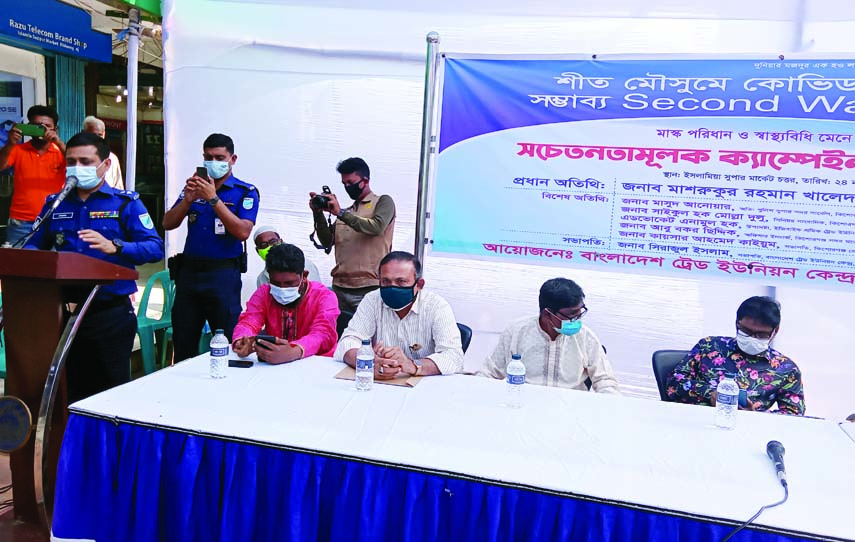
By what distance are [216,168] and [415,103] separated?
1334 millimetres

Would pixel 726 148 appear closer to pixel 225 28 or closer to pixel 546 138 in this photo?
pixel 546 138

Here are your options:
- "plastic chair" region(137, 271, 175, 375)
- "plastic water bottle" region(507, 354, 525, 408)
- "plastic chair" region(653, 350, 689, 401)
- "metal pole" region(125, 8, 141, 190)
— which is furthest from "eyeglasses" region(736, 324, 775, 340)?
"metal pole" region(125, 8, 141, 190)

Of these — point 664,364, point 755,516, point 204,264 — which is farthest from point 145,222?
point 755,516

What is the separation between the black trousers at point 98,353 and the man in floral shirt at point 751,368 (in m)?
2.36

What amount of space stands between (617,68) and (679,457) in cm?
201

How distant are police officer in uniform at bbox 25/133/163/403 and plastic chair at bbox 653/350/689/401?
2261mm

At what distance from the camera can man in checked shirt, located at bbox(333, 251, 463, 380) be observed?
7.92 ft

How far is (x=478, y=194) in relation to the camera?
10.5 ft

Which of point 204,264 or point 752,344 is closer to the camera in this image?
point 752,344

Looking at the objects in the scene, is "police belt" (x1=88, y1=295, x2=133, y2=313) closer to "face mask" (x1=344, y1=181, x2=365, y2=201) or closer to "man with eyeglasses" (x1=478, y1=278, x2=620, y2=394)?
"face mask" (x1=344, y1=181, x2=365, y2=201)

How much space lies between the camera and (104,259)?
256cm

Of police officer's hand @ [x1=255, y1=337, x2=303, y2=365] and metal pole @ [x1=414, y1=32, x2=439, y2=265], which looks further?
metal pole @ [x1=414, y1=32, x2=439, y2=265]

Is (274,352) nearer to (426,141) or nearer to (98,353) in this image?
(98,353)

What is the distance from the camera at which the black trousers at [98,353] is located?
2.44 m
